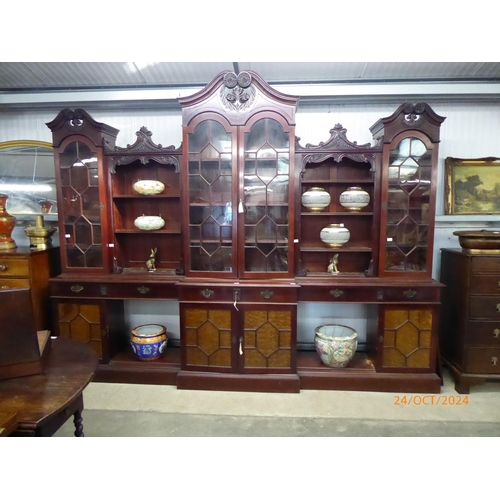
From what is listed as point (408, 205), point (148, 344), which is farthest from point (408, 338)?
point (148, 344)

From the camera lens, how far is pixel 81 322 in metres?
2.50

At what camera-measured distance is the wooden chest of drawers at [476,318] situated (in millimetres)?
2219

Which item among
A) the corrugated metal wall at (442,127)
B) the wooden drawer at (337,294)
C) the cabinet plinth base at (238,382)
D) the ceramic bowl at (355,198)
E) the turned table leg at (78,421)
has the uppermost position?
the corrugated metal wall at (442,127)

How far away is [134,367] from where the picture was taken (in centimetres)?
249

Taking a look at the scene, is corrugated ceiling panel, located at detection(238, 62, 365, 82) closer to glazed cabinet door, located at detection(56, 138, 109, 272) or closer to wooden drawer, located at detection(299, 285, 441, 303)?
glazed cabinet door, located at detection(56, 138, 109, 272)

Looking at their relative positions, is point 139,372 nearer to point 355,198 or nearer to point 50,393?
point 50,393

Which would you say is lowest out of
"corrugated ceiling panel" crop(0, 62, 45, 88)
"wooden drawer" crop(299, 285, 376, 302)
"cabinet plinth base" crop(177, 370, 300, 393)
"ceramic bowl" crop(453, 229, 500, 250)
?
"cabinet plinth base" crop(177, 370, 300, 393)

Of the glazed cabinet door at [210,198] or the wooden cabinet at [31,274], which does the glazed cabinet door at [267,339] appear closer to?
the glazed cabinet door at [210,198]

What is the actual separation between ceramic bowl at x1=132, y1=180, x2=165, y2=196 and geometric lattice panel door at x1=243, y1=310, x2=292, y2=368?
123 centimetres

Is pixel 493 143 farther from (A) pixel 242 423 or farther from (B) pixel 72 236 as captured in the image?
(B) pixel 72 236

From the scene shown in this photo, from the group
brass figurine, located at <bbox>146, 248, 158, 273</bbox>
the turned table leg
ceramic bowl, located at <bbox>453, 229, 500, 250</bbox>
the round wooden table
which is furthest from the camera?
brass figurine, located at <bbox>146, 248, 158, 273</bbox>

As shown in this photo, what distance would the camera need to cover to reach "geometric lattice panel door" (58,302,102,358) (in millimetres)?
2490

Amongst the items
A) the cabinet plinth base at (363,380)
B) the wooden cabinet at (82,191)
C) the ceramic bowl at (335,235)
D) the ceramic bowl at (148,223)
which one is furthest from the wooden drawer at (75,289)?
the ceramic bowl at (335,235)

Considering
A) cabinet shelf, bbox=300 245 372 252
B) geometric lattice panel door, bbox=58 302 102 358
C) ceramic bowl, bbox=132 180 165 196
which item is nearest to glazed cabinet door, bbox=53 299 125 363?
geometric lattice panel door, bbox=58 302 102 358
